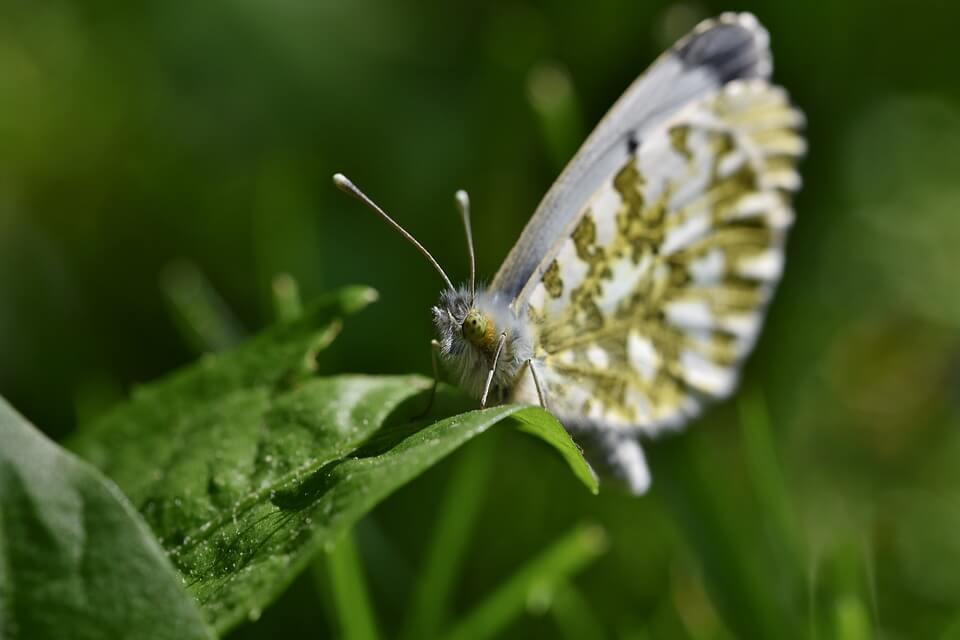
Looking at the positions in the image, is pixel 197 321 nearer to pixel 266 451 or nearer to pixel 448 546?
pixel 448 546

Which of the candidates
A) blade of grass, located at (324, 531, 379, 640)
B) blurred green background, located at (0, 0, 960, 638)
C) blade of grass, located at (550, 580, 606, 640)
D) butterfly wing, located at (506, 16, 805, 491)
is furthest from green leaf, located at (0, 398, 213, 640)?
blurred green background, located at (0, 0, 960, 638)

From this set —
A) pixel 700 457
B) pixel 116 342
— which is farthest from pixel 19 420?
pixel 116 342

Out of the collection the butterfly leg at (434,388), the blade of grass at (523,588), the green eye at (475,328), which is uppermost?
the green eye at (475,328)

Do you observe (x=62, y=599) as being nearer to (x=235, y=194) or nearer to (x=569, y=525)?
(x=569, y=525)

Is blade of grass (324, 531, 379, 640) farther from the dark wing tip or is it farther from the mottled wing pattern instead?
the dark wing tip

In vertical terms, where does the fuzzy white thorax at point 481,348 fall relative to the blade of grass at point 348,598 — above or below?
above

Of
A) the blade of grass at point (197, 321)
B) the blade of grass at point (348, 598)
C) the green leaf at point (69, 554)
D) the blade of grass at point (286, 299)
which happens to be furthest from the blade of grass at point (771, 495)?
Result: the green leaf at point (69, 554)

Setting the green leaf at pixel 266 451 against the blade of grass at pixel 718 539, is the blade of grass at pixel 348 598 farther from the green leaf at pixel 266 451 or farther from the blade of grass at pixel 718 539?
the blade of grass at pixel 718 539
